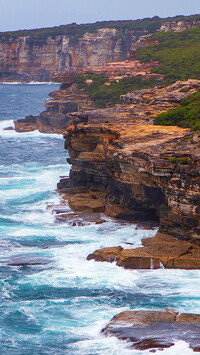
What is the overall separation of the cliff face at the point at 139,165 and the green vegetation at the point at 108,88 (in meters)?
36.7

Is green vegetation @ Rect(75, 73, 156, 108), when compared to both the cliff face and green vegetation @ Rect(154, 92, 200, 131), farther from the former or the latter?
green vegetation @ Rect(154, 92, 200, 131)

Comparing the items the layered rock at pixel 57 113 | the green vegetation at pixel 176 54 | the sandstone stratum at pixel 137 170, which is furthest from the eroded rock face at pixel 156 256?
the layered rock at pixel 57 113

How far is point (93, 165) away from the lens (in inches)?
2115

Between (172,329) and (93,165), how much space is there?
26.3m

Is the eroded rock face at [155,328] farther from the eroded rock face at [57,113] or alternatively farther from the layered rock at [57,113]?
the eroded rock face at [57,113]

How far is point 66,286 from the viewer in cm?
3572

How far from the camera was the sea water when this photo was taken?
29766 mm

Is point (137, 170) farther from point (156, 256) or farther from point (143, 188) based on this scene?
point (156, 256)

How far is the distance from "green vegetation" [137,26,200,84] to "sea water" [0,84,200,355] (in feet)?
179

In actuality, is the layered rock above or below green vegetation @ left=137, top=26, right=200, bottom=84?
below

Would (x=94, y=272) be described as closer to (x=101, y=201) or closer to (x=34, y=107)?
(x=101, y=201)

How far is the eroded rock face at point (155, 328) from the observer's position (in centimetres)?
2798

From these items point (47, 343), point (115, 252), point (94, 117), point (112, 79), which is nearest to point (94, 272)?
point (115, 252)

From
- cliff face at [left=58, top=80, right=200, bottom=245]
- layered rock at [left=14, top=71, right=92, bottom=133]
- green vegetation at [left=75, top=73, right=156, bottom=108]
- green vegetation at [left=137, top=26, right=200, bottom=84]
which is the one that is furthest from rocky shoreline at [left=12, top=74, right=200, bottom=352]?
layered rock at [left=14, top=71, right=92, bottom=133]
